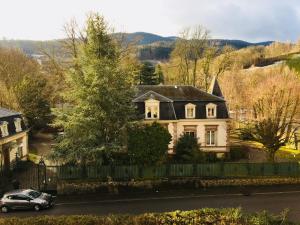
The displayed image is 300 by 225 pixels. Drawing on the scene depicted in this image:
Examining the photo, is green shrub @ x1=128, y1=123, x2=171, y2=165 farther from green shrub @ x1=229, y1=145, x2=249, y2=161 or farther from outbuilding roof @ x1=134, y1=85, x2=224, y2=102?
green shrub @ x1=229, y1=145, x2=249, y2=161

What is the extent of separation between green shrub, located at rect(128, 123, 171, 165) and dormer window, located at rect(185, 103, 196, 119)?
25.1 ft

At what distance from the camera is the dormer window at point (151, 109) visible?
36.9 meters

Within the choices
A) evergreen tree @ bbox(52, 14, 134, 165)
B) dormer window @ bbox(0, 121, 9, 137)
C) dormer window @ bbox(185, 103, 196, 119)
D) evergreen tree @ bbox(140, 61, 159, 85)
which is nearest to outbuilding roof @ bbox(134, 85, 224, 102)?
dormer window @ bbox(185, 103, 196, 119)

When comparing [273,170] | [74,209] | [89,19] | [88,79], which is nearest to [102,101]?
[88,79]

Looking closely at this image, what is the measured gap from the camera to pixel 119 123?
3020cm

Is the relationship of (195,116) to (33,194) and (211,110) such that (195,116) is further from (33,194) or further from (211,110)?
(33,194)

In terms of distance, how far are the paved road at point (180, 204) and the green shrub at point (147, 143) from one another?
349 cm

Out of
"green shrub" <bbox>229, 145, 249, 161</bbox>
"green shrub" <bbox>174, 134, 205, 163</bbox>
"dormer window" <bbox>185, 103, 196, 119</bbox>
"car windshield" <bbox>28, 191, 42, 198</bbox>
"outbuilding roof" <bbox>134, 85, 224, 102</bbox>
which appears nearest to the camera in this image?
"car windshield" <bbox>28, 191, 42, 198</bbox>

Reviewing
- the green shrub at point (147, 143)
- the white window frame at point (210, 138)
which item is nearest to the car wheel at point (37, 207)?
the green shrub at point (147, 143)

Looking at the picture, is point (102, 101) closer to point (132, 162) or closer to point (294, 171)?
point (132, 162)

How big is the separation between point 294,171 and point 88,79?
18701 mm

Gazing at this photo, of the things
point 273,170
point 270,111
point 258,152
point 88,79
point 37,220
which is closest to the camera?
point 37,220

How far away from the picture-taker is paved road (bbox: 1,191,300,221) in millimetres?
24875

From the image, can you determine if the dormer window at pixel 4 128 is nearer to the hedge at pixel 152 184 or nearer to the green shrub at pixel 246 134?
the hedge at pixel 152 184
